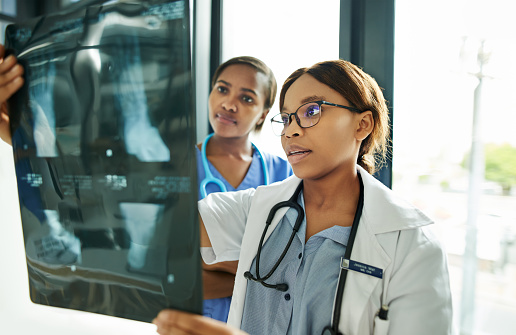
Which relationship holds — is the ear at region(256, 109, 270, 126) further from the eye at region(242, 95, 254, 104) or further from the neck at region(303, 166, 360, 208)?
the neck at region(303, 166, 360, 208)

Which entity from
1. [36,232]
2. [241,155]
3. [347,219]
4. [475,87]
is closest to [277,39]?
[241,155]

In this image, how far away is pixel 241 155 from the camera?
1.25 m

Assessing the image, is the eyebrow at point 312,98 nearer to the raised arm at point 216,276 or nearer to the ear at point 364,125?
the ear at point 364,125

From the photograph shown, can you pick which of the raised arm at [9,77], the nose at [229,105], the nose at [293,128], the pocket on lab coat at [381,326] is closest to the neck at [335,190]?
the nose at [293,128]

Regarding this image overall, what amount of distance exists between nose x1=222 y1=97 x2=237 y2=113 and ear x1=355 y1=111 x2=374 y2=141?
473 millimetres

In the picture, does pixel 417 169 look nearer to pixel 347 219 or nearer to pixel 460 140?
pixel 460 140

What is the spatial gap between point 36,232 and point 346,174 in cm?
66

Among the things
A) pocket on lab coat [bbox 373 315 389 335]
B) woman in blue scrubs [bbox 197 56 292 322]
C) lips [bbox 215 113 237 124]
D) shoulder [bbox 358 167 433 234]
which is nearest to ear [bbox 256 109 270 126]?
woman in blue scrubs [bbox 197 56 292 322]

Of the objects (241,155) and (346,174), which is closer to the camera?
(346,174)

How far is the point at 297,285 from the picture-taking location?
76 centimetres

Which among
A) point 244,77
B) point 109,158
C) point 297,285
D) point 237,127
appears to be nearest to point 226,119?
point 237,127

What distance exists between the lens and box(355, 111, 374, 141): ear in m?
0.84

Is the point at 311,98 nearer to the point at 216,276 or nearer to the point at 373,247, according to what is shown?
the point at 373,247

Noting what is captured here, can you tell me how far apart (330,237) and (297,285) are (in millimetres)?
131
